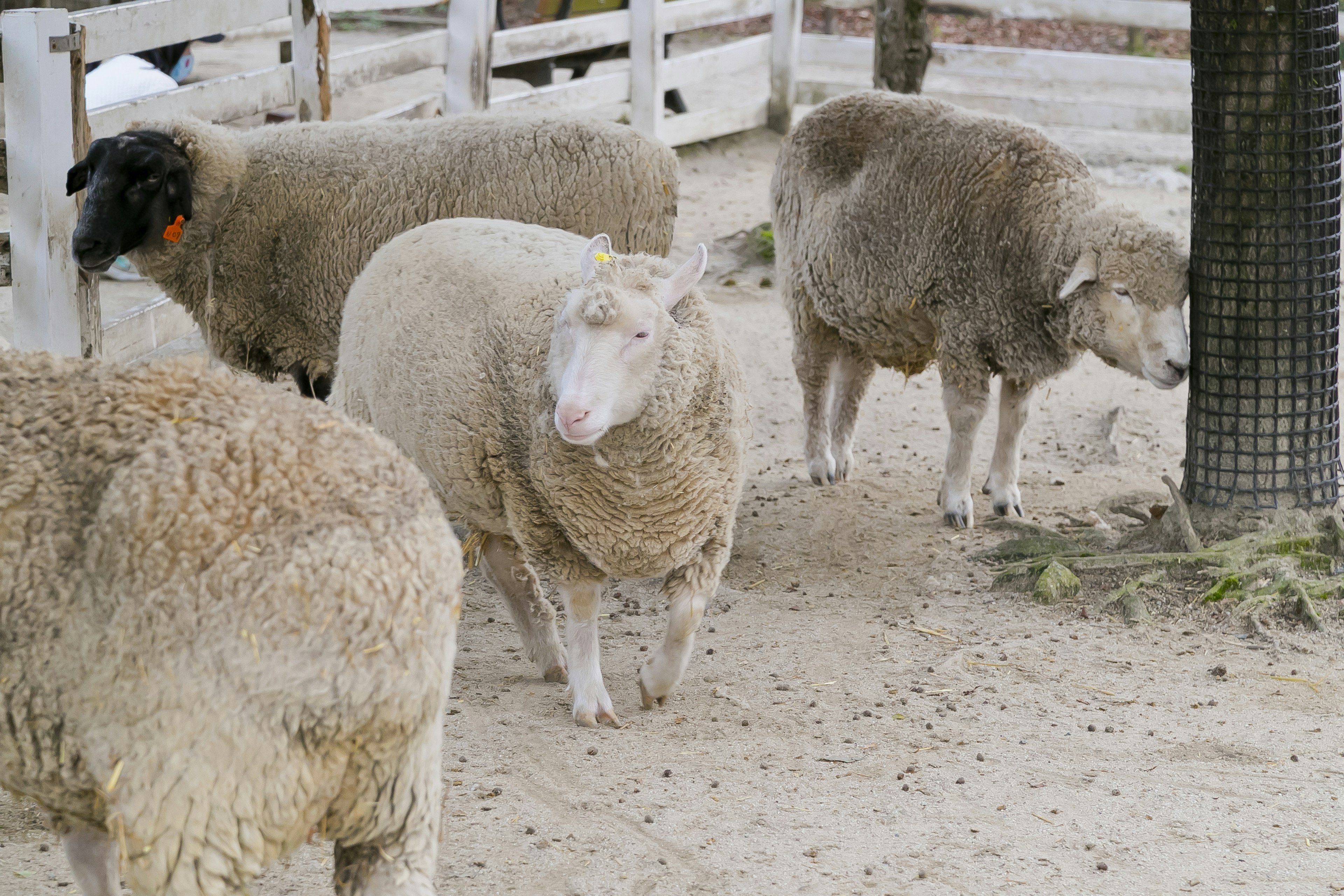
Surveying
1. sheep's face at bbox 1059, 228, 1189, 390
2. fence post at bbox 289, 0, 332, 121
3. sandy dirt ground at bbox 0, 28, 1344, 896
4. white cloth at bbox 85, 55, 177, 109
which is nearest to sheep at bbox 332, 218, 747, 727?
sandy dirt ground at bbox 0, 28, 1344, 896

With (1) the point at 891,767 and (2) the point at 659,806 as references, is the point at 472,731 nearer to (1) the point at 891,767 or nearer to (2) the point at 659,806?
(2) the point at 659,806

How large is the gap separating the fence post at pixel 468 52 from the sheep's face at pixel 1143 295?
544 centimetres

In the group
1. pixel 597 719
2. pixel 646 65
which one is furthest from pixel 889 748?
pixel 646 65

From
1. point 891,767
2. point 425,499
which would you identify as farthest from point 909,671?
point 425,499

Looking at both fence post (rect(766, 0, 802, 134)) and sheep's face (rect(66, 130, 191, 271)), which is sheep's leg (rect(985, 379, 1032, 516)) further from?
fence post (rect(766, 0, 802, 134))

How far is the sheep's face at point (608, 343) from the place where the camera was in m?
3.60

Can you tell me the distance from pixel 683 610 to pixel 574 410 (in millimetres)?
855

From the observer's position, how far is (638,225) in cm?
586

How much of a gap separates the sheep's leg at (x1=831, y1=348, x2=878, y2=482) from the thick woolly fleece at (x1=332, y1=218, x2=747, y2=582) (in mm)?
2577

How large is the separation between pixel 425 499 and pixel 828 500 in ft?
13.8

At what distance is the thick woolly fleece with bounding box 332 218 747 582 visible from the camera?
386 cm

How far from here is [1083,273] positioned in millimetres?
5211

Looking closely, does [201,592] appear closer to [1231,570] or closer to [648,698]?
[648,698]

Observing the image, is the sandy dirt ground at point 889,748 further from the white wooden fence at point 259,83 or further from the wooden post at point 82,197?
the white wooden fence at point 259,83
